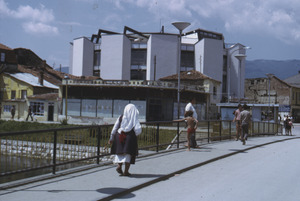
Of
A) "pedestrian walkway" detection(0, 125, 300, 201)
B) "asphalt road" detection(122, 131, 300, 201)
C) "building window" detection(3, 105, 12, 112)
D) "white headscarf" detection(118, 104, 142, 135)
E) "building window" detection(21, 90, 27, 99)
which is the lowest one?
"asphalt road" detection(122, 131, 300, 201)

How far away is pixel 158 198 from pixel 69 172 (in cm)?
262

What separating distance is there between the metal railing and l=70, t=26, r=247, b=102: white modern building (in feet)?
159

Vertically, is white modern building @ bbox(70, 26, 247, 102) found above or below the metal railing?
above

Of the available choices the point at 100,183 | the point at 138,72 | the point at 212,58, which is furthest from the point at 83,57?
the point at 100,183

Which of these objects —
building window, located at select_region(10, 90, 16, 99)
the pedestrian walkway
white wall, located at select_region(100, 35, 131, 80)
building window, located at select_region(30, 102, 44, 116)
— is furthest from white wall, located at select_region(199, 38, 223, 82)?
the pedestrian walkway

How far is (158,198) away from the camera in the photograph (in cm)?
593

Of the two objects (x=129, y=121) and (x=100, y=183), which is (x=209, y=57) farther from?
(x=100, y=183)

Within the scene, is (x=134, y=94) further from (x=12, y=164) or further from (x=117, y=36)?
(x=12, y=164)

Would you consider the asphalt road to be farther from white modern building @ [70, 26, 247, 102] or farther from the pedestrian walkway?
white modern building @ [70, 26, 247, 102]

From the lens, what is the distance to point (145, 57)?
6400 cm

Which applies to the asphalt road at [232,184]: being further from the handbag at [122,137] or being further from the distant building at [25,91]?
the distant building at [25,91]

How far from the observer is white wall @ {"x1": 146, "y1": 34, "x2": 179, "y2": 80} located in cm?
6175

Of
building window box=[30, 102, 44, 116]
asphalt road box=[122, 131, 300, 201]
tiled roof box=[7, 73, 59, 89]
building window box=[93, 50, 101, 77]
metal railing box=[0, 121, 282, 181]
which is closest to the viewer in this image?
asphalt road box=[122, 131, 300, 201]

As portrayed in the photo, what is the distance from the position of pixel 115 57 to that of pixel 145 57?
5454 mm
